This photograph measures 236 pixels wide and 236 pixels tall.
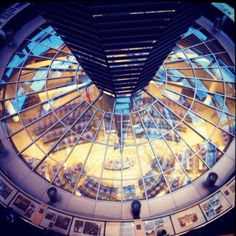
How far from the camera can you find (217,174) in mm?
27219

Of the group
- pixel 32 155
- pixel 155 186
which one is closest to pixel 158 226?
pixel 155 186

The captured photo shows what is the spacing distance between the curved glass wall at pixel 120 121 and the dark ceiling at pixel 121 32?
377 cm

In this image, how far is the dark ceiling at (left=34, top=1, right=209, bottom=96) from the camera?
52.6 ft

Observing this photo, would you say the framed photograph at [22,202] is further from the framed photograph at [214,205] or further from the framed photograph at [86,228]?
the framed photograph at [214,205]

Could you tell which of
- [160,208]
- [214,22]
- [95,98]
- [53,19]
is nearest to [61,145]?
[95,98]

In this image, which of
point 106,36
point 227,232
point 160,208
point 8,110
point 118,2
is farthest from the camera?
point 8,110

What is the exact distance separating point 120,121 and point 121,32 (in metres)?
12.0

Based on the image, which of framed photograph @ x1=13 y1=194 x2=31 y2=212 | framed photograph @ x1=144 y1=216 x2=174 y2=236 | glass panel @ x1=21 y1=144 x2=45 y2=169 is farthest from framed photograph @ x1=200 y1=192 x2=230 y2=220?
glass panel @ x1=21 y1=144 x2=45 y2=169

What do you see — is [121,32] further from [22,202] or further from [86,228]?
[22,202]

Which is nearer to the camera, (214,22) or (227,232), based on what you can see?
(227,232)

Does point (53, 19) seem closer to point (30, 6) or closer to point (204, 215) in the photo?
point (30, 6)

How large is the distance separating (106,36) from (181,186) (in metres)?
14.6

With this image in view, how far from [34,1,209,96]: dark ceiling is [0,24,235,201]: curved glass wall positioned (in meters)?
3.77

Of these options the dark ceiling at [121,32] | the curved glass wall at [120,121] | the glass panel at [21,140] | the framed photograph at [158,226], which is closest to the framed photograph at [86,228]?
the curved glass wall at [120,121]
